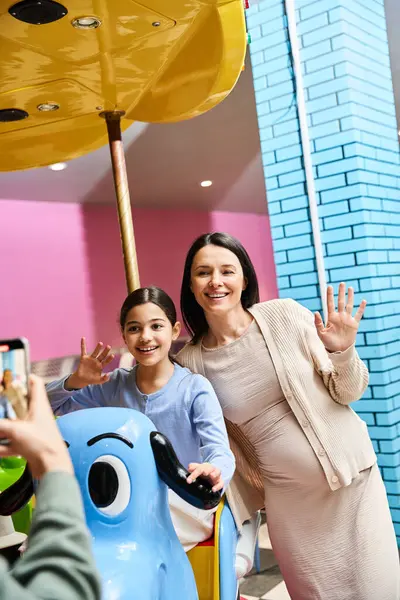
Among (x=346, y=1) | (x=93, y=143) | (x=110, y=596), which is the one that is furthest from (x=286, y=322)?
(x=346, y=1)

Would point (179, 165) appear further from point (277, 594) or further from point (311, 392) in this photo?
point (311, 392)

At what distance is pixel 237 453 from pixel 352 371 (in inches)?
15.6

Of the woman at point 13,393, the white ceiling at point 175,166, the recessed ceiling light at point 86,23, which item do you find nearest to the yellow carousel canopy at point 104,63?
the recessed ceiling light at point 86,23

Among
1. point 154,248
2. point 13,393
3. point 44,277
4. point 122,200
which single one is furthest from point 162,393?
point 154,248

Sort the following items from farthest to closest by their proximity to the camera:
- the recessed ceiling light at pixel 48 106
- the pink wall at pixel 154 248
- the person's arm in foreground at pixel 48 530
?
1. the pink wall at pixel 154 248
2. the recessed ceiling light at pixel 48 106
3. the person's arm in foreground at pixel 48 530

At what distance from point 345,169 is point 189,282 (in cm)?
108

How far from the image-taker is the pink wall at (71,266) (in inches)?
188

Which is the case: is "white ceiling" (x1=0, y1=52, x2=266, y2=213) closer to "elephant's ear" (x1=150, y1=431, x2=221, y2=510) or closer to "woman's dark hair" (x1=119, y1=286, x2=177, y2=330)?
"woman's dark hair" (x1=119, y1=286, x2=177, y2=330)

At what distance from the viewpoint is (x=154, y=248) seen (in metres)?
5.93

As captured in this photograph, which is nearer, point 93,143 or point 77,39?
point 77,39

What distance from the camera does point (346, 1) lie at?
8.20 ft

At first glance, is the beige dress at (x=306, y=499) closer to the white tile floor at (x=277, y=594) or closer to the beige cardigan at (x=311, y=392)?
the beige cardigan at (x=311, y=392)

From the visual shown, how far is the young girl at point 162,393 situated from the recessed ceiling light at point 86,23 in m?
0.64

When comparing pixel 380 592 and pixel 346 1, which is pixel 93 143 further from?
pixel 380 592
